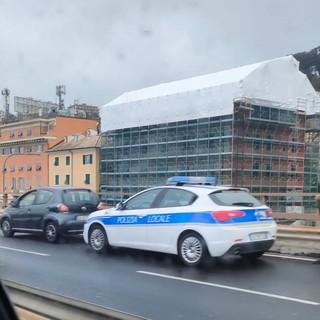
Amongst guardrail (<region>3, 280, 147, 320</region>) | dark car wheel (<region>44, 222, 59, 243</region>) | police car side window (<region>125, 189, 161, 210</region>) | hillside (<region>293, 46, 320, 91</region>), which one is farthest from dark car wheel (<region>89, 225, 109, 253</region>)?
hillside (<region>293, 46, 320, 91</region>)

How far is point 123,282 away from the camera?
7391 millimetres

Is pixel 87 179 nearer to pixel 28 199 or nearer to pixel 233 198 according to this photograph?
pixel 28 199

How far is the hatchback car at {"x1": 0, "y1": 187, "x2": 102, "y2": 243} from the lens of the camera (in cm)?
1232

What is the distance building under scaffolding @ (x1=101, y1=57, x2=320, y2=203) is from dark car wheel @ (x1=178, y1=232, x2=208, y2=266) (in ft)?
101

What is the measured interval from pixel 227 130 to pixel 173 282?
109 ft

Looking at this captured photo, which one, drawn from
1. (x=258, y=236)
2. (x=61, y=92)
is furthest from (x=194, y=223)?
(x=61, y=92)

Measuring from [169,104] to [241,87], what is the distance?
708cm

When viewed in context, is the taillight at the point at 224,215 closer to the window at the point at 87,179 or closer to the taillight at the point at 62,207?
the taillight at the point at 62,207

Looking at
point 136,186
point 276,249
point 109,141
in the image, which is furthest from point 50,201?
point 109,141

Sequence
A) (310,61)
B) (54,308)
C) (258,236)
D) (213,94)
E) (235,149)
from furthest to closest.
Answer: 1. (310,61)
2. (213,94)
3. (235,149)
4. (258,236)
5. (54,308)

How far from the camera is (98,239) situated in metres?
10.5

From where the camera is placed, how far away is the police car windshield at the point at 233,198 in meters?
8.71

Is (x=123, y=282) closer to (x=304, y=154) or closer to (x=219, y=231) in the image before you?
(x=219, y=231)

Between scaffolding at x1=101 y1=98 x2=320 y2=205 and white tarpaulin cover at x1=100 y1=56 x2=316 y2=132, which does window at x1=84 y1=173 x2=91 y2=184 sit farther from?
white tarpaulin cover at x1=100 y1=56 x2=316 y2=132
